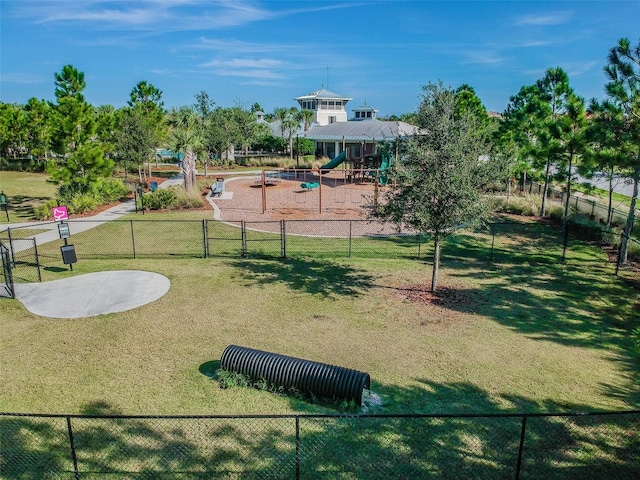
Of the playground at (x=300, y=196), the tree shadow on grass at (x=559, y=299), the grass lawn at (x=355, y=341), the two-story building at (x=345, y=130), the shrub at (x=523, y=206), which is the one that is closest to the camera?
the grass lawn at (x=355, y=341)

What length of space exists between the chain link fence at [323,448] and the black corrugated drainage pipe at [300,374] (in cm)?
57

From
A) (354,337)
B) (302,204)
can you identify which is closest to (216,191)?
(302,204)

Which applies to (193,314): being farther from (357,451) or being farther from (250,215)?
(250,215)

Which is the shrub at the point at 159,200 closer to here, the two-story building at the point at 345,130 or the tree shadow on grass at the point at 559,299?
the two-story building at the point at 345,130

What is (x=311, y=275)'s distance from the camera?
15.7 meters

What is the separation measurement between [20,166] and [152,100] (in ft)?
52.0

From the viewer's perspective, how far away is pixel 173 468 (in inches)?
259

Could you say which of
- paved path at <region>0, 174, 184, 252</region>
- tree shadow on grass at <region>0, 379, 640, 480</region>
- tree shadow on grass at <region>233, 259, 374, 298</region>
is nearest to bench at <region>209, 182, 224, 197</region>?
paved path at <region>0, 174, 184, 252</region>

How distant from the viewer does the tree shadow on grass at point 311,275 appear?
47.2 feet

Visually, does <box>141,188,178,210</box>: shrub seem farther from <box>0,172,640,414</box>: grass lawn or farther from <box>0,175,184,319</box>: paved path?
<box>0,175,184,319</box>: paved path

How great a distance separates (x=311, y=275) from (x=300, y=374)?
732 cm

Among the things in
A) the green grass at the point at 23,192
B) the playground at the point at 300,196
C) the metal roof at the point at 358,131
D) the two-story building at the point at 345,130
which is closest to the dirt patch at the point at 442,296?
the two-story building at the point at 345,130

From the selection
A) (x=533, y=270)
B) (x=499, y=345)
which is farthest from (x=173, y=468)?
(x=533, y=270)

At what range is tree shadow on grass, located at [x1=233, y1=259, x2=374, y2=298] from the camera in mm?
14398
